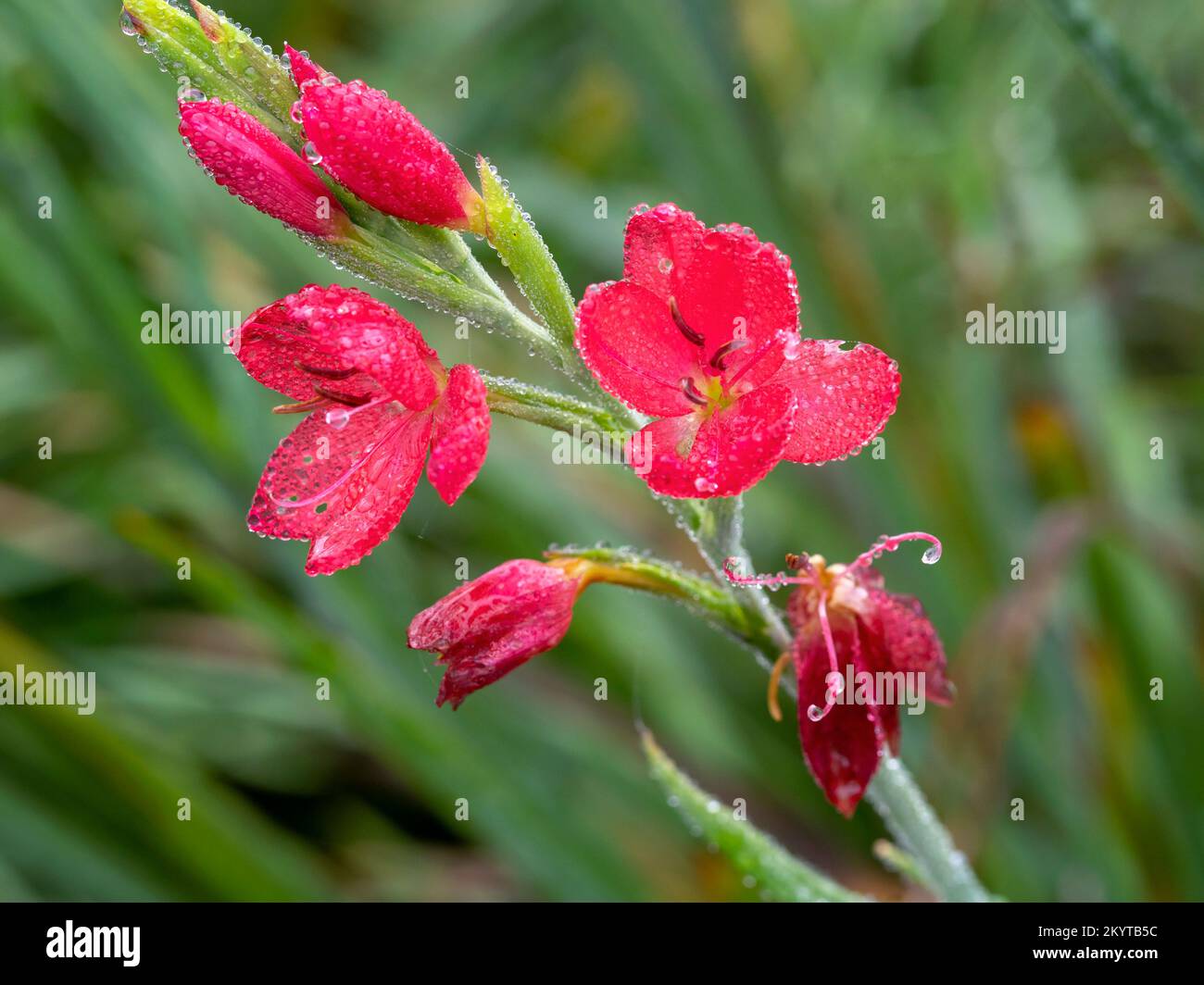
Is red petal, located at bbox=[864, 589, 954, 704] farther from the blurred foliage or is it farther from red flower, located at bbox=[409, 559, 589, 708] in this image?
the blurred foliage

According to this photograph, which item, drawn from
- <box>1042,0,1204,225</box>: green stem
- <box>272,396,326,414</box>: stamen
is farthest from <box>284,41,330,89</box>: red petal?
<box>1042,0,1204,225</box>: green stem

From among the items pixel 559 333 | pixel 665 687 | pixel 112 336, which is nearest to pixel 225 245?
pixel 112 336

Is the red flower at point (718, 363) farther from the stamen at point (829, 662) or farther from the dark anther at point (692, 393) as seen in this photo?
the stamen at point (829, 662)

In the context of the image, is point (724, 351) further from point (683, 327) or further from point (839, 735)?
point (839, 735)

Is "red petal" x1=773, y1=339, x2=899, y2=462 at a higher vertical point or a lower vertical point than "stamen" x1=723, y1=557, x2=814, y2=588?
higher

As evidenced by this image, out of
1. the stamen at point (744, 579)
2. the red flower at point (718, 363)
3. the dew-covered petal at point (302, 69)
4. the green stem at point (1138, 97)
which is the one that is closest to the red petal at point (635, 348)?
the red flower at point (718, 363)

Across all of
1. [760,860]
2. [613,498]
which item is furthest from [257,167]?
[613,498]
